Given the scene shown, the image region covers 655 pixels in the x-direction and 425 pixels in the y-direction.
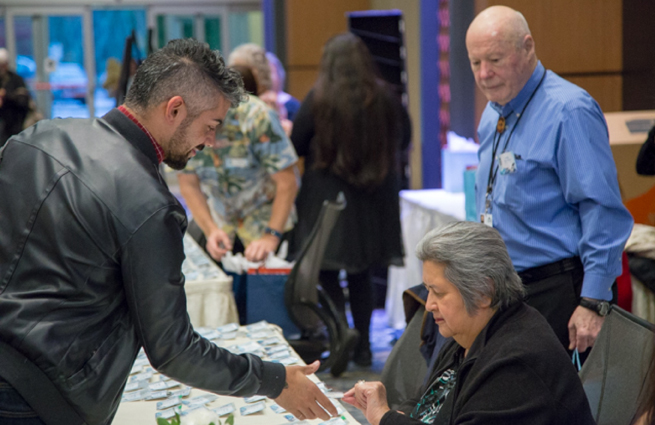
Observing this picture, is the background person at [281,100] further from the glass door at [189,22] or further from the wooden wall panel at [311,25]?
the glass door at [189,22]

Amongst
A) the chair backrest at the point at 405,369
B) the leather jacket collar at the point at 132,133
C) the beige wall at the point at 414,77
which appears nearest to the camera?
the leather jacket collar at the point at 132,133

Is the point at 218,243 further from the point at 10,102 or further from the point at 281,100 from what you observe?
the point at 10,102

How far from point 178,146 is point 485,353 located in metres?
0.75

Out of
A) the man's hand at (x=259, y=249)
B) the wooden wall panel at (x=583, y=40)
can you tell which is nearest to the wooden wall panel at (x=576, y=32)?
the wooden wall panel at (x=583, y=40)

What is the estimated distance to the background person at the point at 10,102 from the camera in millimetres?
8852

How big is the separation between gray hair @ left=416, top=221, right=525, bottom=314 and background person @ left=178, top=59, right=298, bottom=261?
5.25 feet

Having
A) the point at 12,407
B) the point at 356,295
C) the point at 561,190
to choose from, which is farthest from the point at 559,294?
the point at 356,295

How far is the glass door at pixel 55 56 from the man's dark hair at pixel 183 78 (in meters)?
11.8

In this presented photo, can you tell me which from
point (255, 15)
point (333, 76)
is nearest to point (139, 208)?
point (333, 76)

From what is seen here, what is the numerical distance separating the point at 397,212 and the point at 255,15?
9688mm

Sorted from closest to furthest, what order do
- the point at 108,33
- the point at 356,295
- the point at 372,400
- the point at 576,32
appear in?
the point at 372,400
the point at 576,32
the point at 356,295
the point at 108,33

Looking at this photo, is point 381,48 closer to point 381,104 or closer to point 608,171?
point 381,104

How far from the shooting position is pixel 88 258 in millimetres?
1268

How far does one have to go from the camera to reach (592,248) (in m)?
2.05
